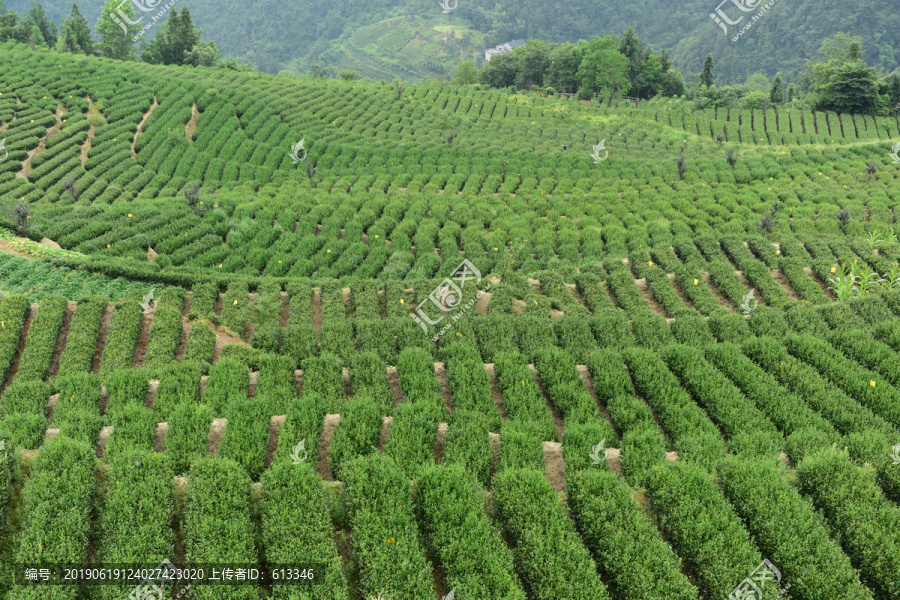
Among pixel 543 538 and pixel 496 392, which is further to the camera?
pixel 496 392

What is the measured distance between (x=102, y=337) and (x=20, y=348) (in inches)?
56.4

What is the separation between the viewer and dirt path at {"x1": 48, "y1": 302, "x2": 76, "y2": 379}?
34.4 ft

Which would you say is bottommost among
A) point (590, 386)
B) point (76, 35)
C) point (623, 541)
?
point (76, 35)

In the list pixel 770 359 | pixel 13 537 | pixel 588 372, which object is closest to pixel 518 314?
pixel 588 372

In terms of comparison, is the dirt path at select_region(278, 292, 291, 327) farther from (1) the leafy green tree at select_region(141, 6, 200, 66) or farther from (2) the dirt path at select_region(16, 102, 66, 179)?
(1) the leafy green tree at select_region(141, 6, 200, 66)

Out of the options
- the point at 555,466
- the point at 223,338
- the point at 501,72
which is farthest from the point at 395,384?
the point at 501,72

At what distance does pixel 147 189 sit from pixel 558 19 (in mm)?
149945

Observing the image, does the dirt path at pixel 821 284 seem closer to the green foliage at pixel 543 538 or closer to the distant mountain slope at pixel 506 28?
the green foliage at pixel 543 538

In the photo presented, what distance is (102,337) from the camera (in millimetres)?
11508

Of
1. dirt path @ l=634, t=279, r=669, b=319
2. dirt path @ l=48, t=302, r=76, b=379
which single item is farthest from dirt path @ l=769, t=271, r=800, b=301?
dirt path @ l=48, t=302, r=76, b=379

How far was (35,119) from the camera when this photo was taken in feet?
91.9

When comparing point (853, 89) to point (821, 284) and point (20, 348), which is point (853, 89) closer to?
point (821, 284)

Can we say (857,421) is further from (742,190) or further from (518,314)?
(742,190)

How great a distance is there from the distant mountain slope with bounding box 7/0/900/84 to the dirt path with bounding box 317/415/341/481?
130 metres
